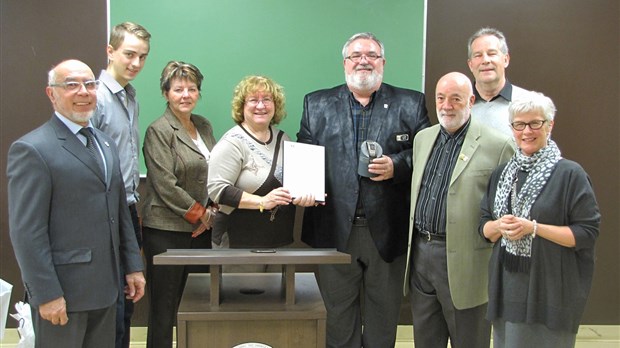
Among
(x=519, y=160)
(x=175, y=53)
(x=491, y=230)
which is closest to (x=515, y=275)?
(x=491, y=230)

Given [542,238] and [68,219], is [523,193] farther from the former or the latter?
[68,219]

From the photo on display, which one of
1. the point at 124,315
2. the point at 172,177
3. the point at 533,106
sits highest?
the point at 533,106

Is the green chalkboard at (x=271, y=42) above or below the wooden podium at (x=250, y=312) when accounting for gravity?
above

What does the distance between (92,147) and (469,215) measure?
162 centimetres

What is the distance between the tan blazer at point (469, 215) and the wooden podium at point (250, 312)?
64cm

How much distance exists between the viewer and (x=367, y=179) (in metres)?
2.89

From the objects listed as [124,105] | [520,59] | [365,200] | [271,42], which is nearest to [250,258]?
[365,200]

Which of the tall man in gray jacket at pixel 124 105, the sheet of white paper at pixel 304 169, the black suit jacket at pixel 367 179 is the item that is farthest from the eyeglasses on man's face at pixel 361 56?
the tall man in gray jacket at pixel 124 105

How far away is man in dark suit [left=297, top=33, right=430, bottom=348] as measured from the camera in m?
2.88

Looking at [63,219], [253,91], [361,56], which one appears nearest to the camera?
[63,219]

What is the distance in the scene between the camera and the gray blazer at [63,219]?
198 cm

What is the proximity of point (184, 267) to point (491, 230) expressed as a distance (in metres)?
1.67

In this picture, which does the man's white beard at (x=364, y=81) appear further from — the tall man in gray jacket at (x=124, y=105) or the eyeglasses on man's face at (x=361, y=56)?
the tall man in gray jacket at (x=124, y=105)

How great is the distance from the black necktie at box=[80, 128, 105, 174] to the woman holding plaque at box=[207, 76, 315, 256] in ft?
2.05
